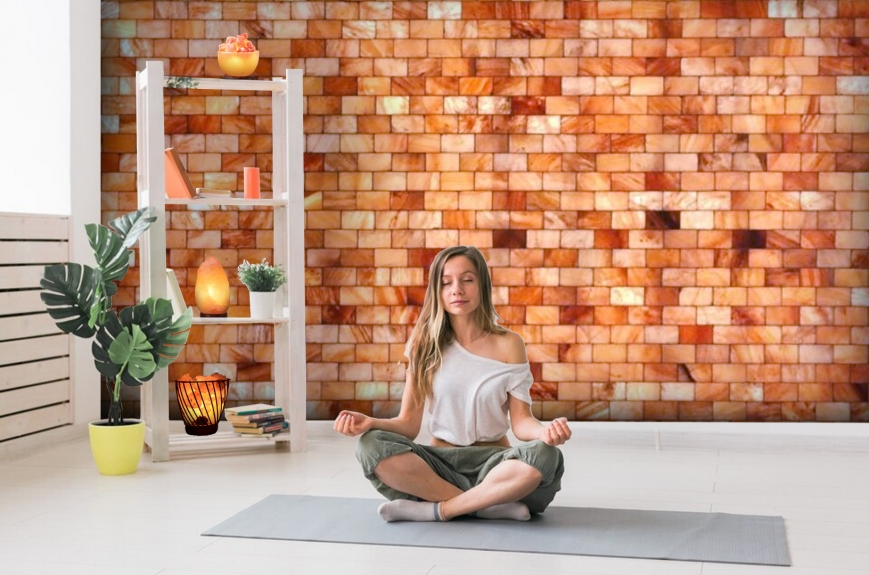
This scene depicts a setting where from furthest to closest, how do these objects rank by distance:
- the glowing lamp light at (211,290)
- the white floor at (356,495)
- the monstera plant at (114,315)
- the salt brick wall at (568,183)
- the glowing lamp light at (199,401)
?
1. the salt brick wall at (568,183)
2. the glowing lamp light at (199,401)
3. the glowing lamp light at (211,290)
4. the monstera plant at (114,315)
5. the white floor at (356,495)

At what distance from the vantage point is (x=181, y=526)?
11.9ft

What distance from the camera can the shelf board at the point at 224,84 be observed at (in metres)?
4.92

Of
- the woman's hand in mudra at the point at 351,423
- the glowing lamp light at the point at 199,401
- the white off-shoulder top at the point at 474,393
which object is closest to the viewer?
the woman's hand in mudra at the point at 351,423

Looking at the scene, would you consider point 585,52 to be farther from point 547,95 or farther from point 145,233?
point 145,233

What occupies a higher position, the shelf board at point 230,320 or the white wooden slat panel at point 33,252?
the white wooden slat panel at point 33,252

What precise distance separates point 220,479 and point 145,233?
123 cm

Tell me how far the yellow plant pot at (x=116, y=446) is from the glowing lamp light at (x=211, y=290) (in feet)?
2.23

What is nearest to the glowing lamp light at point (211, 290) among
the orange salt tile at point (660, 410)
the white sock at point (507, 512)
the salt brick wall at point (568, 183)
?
the salt brick wall at point (568, 183)

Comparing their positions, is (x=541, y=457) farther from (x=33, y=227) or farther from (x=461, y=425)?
(x=33, y=227)

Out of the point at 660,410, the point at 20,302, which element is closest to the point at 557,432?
the point at 660,410

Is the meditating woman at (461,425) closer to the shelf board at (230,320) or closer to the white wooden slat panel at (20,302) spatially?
the shelf board at (230,320)

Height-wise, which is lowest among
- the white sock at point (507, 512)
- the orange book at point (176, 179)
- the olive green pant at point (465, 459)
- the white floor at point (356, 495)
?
the white floor at point (356, 495)

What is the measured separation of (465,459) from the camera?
368 cm

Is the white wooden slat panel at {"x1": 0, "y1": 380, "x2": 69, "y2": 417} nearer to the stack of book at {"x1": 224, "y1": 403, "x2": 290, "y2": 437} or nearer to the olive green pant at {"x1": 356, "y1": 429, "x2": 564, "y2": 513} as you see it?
the stack of book at {"x1": 224, "y1": 403, "x2": 290, "y2": 437}
